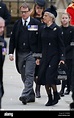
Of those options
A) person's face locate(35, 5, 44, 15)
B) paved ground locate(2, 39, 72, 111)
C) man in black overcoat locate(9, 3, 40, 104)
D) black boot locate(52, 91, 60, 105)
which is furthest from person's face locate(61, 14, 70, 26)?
black boot locate(52, 91, 60, 105)

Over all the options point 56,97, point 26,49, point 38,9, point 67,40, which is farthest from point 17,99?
point 38,9

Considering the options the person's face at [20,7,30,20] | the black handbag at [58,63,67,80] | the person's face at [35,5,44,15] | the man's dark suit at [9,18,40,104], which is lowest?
the black handbag at [58,63,67,80]

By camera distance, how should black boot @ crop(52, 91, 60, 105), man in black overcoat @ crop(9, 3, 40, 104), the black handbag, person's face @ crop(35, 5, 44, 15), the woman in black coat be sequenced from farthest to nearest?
person's face @ crop(35, 5, 44, 15) < the black handbag < man in black overcoat @ crop(9, 3, 40, 104) < black boot @ crop(52, 91, 60, 105) < the woman in black coat

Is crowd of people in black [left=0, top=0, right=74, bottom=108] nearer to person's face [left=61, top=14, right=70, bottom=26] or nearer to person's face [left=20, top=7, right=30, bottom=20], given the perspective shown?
person's face [left=20, top=7, right=30, bottom=20]

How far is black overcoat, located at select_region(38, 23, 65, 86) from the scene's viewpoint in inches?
408

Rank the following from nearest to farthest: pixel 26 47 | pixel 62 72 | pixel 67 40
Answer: pixel 26 47 → pixel 62 72 → pixel 67 40

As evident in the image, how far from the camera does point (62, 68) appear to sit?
11.0m

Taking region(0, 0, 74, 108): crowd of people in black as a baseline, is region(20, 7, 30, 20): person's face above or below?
above

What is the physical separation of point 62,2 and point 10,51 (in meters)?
20.9

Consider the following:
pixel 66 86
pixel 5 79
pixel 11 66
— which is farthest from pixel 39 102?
pixel 11 66

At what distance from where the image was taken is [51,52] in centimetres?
1040

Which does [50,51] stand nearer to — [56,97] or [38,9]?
[56,97]

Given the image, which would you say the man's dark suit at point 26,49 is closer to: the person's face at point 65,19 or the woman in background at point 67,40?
the person's face at point 65,19

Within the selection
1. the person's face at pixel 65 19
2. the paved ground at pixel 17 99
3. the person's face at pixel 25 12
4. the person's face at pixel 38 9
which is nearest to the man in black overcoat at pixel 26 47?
the person's face at pixel 25 12
